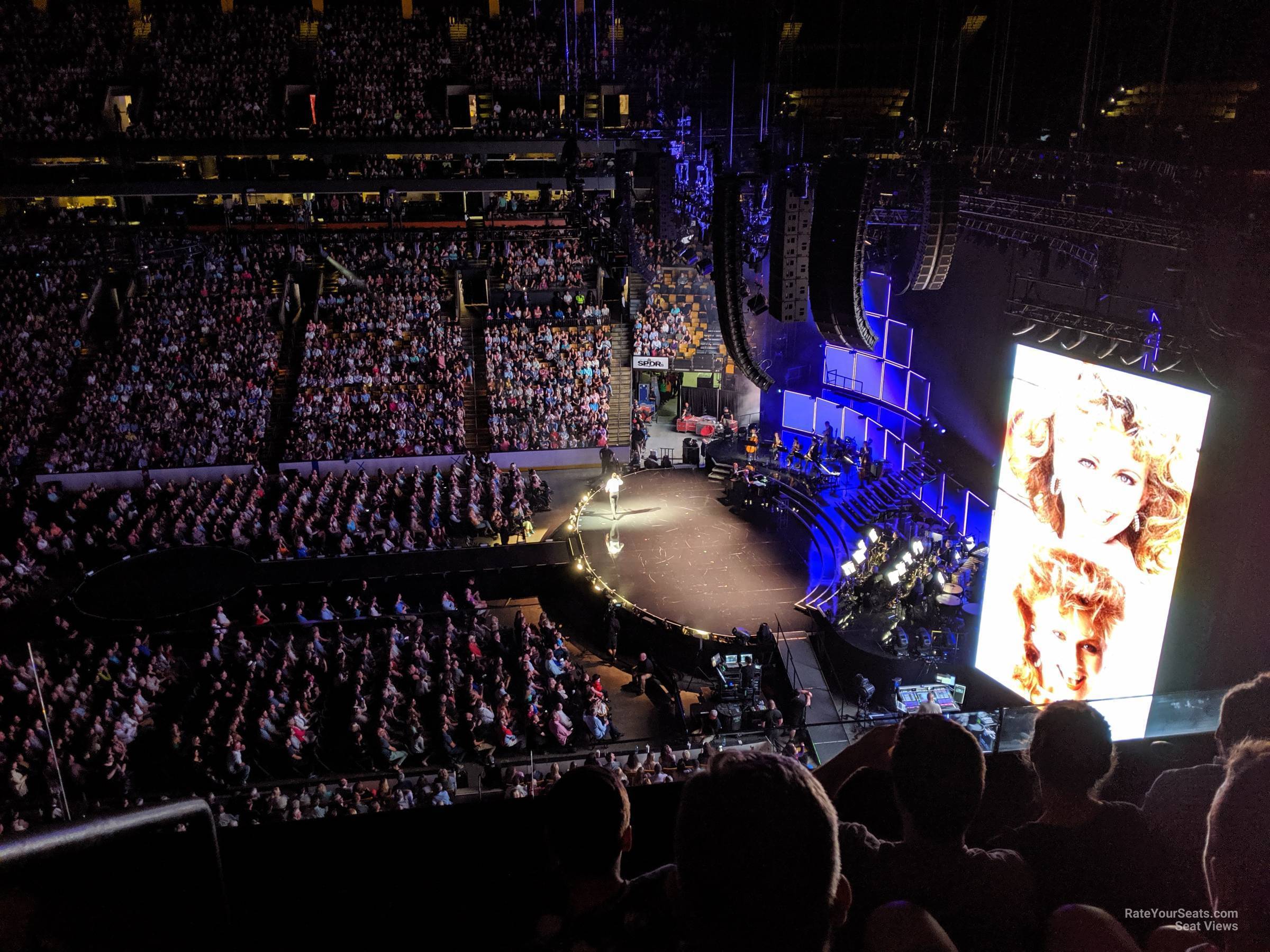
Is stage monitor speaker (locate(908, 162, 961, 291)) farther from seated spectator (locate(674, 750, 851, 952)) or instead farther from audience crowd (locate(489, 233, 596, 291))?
audience crowd (locate(489, 233, 596, 291))

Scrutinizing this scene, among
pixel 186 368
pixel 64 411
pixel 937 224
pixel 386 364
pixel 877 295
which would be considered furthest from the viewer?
pixel 386 364

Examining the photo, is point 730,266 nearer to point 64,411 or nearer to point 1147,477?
point 1147,477

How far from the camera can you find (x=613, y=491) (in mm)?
16766

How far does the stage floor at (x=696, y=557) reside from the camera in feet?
45.5

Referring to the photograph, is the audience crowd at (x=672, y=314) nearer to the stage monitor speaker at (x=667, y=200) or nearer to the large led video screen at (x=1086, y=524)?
the stage monitor speaker at (x=667, y=200)

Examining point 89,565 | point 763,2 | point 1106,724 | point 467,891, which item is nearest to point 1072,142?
point 763,2

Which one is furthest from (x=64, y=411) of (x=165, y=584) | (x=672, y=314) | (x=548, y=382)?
(x=672, y=314)

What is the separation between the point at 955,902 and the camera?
5.98 feet

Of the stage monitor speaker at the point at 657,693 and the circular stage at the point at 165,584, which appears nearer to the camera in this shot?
the stage monitor speaker at the point at 657,693

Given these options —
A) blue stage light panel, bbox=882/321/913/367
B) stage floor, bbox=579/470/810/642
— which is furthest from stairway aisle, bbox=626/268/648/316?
blue stage light panel, bbox=882/321/913/367

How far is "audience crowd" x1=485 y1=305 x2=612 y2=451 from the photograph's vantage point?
66.2ft

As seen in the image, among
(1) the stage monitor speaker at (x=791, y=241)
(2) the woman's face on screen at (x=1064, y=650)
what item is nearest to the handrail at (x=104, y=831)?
(1) the stage monitor speaker at (x=791, y=241)

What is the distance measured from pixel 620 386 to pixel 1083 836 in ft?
66.5

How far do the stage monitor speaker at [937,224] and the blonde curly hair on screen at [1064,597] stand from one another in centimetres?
368
